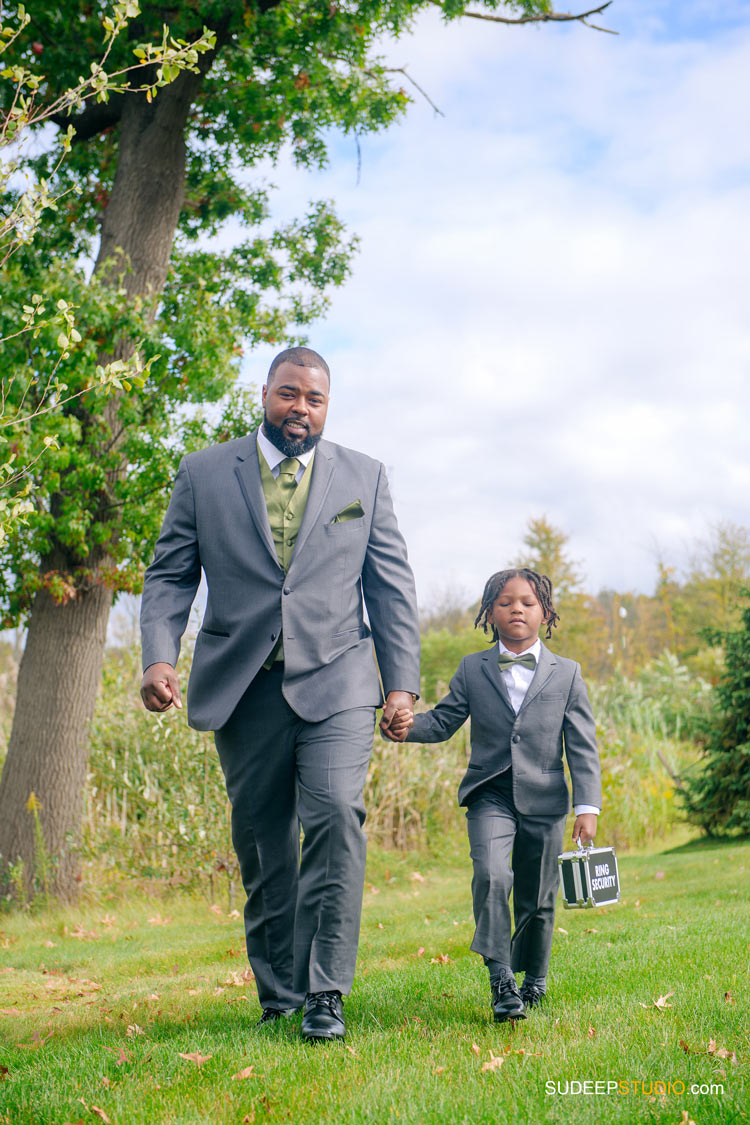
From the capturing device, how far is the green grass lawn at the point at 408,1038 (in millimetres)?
2615

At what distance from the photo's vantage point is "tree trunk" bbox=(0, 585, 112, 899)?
27.6ft

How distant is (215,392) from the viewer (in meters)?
8.38

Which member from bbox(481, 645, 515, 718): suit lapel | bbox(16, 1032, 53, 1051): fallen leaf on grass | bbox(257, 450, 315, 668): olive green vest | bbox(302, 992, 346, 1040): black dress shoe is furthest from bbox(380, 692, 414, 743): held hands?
bbox(16, 1032, 53, 1051): fallen leaf on grass

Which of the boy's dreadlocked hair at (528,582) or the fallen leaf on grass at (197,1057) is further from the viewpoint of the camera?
the boy's dreadlocked hair at (528,582)

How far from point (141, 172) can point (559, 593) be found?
24.7 meters

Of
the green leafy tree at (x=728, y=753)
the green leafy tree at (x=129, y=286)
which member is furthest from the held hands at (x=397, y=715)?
the green leafy tree at (x=728, y=753)

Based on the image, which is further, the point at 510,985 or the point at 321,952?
the point at 510,985

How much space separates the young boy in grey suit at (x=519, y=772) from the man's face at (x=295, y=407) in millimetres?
1026

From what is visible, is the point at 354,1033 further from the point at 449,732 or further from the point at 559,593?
the point at 559,593

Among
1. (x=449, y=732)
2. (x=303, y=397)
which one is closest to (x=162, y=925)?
Answer: (x=449, y=732)

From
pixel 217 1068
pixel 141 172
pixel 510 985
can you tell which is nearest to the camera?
pixel 217 1068

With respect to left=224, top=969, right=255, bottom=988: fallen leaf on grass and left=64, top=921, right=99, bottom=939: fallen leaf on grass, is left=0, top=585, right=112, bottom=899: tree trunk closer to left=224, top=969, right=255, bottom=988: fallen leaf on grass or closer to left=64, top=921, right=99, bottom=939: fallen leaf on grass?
left=64, top=921, right=99, bottom=939: fallen leaf on grass

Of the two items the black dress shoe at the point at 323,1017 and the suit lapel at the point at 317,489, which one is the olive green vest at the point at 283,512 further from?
the black dress shoe at the point at 323,1017

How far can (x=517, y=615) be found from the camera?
410 cm
